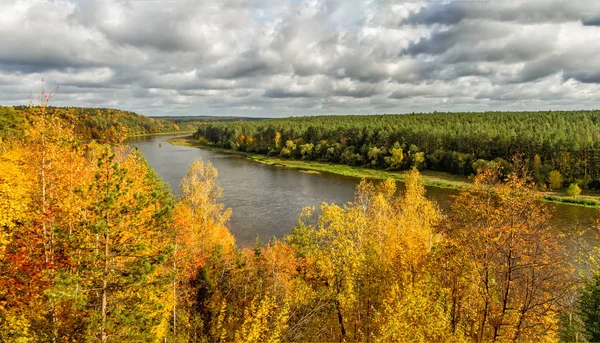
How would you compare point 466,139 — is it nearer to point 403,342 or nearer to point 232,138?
point 403,342

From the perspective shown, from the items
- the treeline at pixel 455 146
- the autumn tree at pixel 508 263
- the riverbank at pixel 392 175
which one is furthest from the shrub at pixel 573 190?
the autumn tree at pixel 508 263

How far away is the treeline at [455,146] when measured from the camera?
69875 mm

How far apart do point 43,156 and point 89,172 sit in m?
2.29

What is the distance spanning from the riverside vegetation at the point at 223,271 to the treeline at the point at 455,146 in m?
48.7

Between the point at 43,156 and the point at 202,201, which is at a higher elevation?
the point at 43,156

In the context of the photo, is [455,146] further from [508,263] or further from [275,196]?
[508,263]

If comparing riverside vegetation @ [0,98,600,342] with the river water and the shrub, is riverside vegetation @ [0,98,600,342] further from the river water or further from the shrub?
the shrub

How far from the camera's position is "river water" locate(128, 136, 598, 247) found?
154 feet

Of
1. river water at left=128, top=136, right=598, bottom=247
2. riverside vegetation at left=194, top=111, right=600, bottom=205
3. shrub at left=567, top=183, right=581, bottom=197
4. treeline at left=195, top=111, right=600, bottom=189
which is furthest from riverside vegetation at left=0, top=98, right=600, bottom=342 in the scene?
shrub at left=567, top=183, right=581, bottom=197

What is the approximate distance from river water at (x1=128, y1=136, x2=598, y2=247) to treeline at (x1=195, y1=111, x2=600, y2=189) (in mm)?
13673

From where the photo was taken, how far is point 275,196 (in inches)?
2571

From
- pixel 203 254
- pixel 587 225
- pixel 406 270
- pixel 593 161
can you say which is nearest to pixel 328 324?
pixel 406 270

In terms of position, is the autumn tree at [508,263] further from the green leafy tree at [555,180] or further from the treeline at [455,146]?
the green leafy tree at [555,180]

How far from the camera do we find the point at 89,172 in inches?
672
